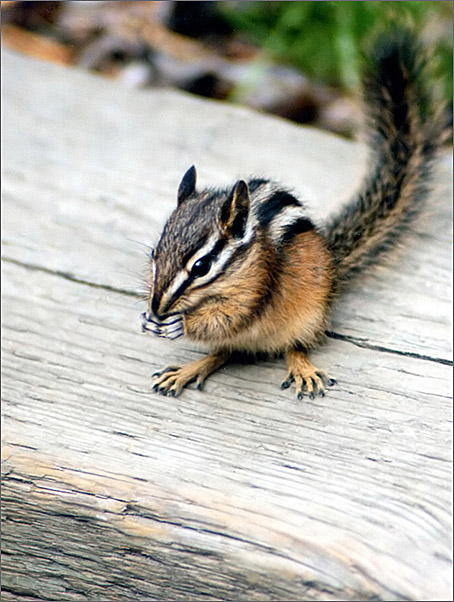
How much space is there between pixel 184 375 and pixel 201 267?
0.28 m

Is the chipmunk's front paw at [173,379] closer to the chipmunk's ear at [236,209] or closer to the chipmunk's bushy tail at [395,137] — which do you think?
the chipmunk's ear at [236,209]

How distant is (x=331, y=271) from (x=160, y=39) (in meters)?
2.92

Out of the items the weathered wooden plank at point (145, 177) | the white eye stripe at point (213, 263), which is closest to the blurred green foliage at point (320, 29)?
the weathered wooden plank at point (145, 177)

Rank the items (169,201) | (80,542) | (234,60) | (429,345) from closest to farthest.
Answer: (80,542), (429,345), (169,201), (234,60)

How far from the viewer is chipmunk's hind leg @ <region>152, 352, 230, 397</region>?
6.14 feet

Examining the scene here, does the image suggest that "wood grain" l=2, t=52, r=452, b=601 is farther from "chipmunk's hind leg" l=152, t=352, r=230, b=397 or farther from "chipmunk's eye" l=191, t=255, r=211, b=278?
"chipmunk's eye" l=191, t=255, r=211, b=278

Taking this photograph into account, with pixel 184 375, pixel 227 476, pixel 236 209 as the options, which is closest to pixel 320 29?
Result: pixel 236 209

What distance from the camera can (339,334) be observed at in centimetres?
204

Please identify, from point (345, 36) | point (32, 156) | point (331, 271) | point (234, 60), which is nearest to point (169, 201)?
point (32, 156)

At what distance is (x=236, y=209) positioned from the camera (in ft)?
5.84

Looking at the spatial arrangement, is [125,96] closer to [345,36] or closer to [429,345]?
[345,36]

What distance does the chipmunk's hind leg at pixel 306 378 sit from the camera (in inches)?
71.4

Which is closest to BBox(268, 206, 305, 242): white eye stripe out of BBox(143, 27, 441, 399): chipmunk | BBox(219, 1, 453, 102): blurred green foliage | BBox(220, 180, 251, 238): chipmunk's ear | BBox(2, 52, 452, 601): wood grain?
BBox(143, 27, 441, 399): chipmunk

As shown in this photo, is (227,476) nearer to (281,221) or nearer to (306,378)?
(306,378)
